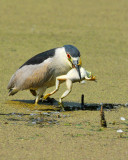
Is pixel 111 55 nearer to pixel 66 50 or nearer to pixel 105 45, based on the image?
pixel 105 45

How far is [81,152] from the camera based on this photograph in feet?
14.3

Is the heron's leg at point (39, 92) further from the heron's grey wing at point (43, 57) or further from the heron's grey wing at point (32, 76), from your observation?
the heron's grey wing at point (43, 57)

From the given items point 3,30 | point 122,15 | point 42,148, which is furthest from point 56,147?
point 122,15

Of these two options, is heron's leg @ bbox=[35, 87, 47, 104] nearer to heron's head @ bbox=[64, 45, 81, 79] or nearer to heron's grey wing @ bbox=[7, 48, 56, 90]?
heron's grey wing @ bbox=[7, 48, 56, 90]

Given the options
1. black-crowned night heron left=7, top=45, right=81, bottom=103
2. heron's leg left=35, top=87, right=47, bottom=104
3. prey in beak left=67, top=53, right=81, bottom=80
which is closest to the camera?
prey in beak left=67, top=53, right=81, bottom=80

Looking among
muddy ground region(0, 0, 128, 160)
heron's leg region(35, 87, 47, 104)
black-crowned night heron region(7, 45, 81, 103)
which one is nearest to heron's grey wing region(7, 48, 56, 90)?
black-crowned night heron region(7, 45, 81, 103)

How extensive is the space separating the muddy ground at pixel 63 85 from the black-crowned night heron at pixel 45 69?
0.28 m

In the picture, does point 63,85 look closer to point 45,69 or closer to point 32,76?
point 32,76

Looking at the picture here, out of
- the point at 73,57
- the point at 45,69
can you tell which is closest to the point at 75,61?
the point at 73,57

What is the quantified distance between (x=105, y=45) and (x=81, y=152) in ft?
22.7

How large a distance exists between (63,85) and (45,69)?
1.75 meters

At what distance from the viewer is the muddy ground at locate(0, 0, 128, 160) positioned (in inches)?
178

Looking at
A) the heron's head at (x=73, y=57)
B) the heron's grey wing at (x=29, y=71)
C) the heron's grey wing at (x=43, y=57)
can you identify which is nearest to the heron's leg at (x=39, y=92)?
the heron's grey wing at (x=29, y=71)

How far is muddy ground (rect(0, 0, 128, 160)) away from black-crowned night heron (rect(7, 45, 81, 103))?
28cm
